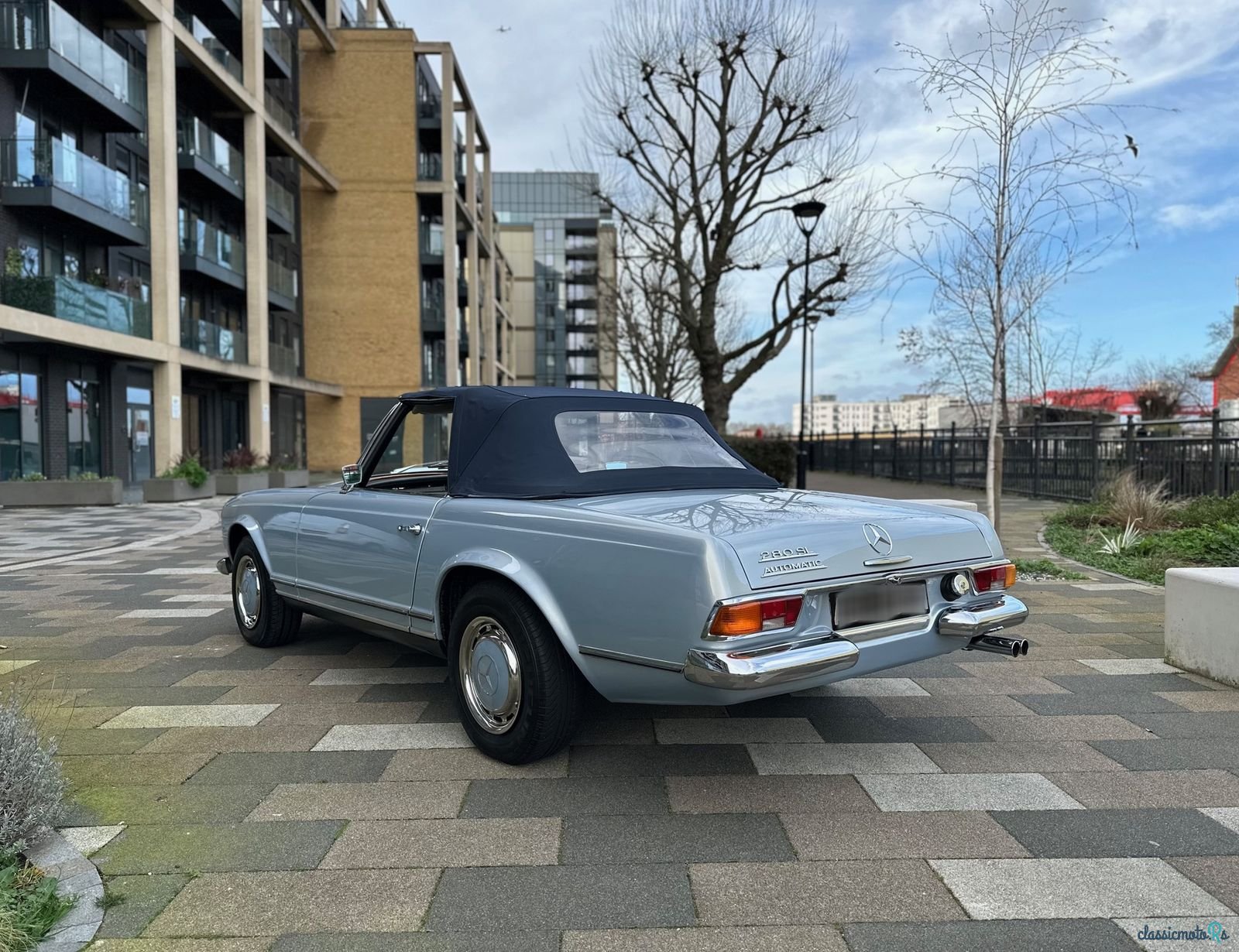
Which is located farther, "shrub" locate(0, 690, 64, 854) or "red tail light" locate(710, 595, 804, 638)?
"red tail light" locate(710, 595, 804, 638)

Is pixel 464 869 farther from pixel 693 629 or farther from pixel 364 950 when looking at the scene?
pixel 693 629

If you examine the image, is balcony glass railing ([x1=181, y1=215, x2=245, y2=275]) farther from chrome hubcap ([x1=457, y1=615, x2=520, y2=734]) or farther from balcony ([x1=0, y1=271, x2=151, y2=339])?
chrome hubcap ([x1=457, y1=615, x2=520, y2=734])

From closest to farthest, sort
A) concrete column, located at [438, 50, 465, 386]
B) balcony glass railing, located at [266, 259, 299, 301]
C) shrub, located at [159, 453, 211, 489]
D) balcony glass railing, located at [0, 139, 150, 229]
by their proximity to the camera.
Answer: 1. balcony glass railing, located at [0, 139, 150, 229]
2. shrub, located at [159, 453, 211, 489]
3. balcony glass railing, located at [266, 259, 299, 301]
4. concrete column, located at [438, 50, 465, 386]

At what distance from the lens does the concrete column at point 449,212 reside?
126ft

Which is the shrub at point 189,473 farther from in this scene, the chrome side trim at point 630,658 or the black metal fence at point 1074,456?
the chrome side trim at point 630,658

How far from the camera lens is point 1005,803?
3.20 metres

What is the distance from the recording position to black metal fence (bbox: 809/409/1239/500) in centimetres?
1216

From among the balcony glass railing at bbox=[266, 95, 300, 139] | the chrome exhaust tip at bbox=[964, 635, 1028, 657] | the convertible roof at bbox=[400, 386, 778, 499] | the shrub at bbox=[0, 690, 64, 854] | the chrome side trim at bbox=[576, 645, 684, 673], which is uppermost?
the balcony glass railing at bbox=[266, 95, 300, 139]

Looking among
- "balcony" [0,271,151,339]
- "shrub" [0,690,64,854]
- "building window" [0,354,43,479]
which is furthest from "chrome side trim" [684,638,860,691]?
"building window" [0,354,43,479]

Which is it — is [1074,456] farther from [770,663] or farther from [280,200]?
[280,200]

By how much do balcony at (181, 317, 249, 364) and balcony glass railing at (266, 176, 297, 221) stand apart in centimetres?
621

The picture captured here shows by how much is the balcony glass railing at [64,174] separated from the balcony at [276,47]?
485 inches

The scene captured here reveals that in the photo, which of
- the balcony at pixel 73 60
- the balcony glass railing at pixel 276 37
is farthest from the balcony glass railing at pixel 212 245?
the balcony glass railing at pixel 276 37

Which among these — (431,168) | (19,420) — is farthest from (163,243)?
(431,168)
